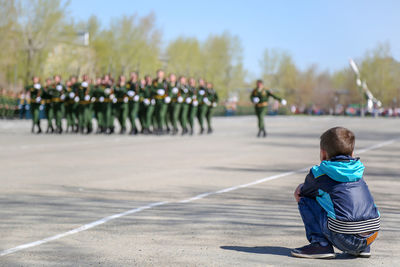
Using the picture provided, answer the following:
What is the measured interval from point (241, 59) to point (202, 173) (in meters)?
94.3

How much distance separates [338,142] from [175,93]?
2316cm

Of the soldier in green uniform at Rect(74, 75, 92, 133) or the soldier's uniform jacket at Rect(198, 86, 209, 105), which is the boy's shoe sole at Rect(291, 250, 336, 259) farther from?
the soldier in green uniform at Rect(74, 75, 92, 133)

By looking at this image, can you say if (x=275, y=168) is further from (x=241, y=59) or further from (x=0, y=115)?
(x=241, y=59)

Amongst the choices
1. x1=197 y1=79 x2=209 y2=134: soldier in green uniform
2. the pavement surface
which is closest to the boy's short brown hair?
the pavement surface

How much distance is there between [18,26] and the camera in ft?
198

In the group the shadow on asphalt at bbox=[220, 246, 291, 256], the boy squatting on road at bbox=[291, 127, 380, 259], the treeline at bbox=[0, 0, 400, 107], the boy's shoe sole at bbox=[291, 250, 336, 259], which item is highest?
the treeline at bbox=[0, 0, 400, 107]

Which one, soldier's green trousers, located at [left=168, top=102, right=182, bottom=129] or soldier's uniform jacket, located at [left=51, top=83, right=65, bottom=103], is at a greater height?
soldier's uniform jacket, located at [left=51, top=83, right=65, bottom=103]

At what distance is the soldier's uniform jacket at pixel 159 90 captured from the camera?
2877 cm

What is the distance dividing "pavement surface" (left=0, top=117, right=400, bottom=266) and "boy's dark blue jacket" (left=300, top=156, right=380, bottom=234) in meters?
0.31

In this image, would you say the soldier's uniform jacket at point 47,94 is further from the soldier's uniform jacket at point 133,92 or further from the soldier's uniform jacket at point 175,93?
the soldier's uniform jacket at point 175,93

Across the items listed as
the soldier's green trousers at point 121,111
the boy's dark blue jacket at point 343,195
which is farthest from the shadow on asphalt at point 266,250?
the soldier's green trousers at point 121,111

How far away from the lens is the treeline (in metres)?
61.3

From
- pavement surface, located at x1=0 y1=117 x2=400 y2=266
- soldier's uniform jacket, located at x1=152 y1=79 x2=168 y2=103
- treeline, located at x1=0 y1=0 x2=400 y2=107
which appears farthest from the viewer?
treeline, located at x1=0 y1=0 x2=400 y2=107

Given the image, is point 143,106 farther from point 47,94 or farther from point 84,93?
point 47,94
